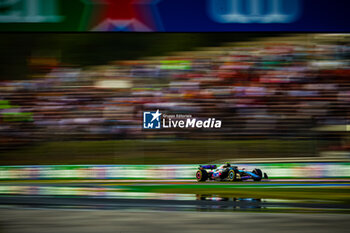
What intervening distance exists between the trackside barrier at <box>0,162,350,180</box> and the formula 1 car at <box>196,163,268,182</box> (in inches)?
16.7

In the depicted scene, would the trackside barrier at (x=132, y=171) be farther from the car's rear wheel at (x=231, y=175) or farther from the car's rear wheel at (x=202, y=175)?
the car's rear wheel at (x=231, y=175)

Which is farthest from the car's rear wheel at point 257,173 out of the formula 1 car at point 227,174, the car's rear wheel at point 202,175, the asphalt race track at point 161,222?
the asphalt race track at point 161,222

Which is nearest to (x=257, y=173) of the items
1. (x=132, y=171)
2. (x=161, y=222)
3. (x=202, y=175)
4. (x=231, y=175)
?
(x=231, y=175)

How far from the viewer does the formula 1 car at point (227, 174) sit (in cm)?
1032

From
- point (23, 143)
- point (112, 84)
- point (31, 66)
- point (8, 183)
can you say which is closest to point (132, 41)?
point (112, 84)

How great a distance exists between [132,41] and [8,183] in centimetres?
448

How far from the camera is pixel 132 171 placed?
10984mm

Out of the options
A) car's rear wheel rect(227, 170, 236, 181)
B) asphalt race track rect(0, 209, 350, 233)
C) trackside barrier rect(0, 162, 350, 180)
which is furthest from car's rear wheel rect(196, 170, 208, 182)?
asphalt race track rect(0, 209, 350, 233)

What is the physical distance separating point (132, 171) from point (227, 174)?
230cm

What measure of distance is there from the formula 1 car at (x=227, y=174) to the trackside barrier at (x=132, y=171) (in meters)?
0.42

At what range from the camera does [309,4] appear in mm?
10211

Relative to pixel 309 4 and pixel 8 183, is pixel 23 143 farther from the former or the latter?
pixel 309 4

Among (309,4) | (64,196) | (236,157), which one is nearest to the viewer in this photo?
(64,196)

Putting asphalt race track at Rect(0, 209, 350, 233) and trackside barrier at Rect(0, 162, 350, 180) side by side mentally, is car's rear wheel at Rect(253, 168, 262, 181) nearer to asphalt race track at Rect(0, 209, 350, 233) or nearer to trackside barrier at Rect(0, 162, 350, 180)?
trackside barrier at Rect(0, 162, 350, 180)
